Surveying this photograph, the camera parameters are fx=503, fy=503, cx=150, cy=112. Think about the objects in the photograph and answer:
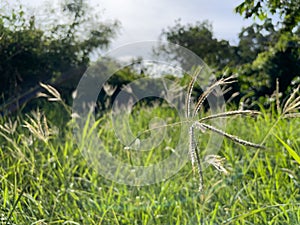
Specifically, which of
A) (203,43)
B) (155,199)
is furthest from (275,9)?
(203,43)

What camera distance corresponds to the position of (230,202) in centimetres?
235

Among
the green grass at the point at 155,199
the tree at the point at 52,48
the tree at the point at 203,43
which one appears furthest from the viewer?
the tree at the point at 203,43

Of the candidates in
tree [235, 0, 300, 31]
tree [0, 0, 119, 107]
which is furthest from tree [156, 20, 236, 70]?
tree [235, 0, 300, 31]

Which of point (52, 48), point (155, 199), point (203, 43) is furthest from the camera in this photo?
point (203, 43)

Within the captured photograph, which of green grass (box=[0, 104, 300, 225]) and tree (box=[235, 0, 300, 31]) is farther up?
tree (box=[235, 0, 300, 31])

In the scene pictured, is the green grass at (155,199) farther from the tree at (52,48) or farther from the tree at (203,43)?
the tree at (203,43)

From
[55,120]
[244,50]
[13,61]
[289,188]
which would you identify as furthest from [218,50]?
[289,188]

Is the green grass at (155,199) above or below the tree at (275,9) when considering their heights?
below

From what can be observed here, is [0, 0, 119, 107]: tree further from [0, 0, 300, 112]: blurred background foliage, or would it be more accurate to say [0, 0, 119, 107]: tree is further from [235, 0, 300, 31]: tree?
[235, 0, 300, 31]: tree

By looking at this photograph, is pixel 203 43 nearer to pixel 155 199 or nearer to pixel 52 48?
pixel 52 48

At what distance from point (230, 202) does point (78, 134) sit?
5.85 feet

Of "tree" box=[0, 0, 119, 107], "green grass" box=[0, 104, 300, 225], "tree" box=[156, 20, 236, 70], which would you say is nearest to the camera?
"green grass" box=[0, 104, 300, 225]

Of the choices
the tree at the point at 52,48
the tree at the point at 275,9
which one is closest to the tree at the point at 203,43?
the tree at the point at 52,48

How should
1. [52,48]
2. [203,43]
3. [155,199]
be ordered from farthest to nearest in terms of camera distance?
[203,43] → [52,48] → [155,199]
